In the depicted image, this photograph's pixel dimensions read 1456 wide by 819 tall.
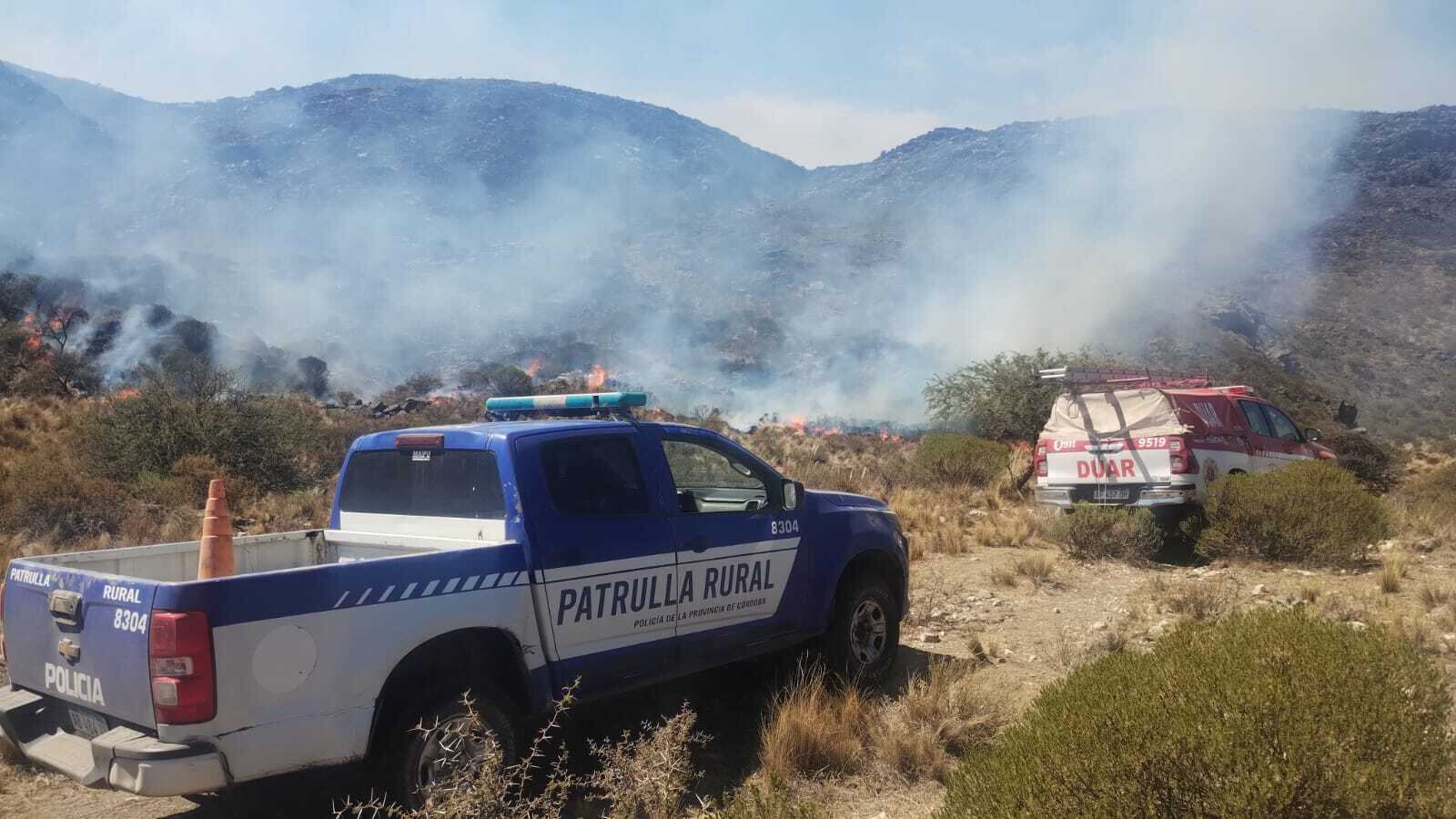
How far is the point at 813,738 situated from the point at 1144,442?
7.90 metres

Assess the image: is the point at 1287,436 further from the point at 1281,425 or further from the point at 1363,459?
the point at 1363,459

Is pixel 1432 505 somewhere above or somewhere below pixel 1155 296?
below

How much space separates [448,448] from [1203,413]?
984 centimetres

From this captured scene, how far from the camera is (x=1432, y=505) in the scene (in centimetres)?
1481

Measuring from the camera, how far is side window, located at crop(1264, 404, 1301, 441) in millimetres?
13593

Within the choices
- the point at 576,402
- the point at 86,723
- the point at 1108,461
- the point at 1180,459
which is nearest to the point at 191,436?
the point at 576,402

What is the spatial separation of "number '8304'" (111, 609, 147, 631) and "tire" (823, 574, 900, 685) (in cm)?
393

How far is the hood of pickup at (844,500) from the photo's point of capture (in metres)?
6.55

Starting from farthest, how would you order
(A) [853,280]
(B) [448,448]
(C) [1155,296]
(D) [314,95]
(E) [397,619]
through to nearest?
(D) [314,95]
(A) [853,280]
(C) [1155,296]
(B) [448,448]
(E) [397,619]

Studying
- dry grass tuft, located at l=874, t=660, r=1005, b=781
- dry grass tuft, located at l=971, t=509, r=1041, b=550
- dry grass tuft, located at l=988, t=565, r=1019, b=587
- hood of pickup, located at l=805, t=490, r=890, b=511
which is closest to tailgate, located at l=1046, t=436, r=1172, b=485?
dry grass tuft, located at l=971, t=509, r=1041, b=550

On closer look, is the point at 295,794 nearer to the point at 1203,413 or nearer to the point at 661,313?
the point at 1203,413

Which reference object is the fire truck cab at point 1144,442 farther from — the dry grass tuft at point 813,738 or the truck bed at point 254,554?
the truck bed at point 254,554

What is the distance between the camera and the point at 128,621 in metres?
3.88

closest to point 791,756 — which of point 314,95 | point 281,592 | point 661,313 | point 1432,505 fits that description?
point 281,592
